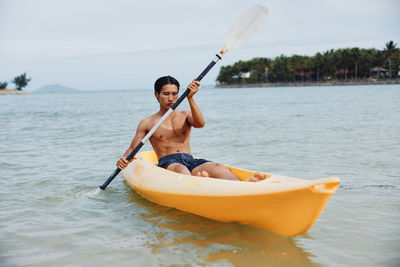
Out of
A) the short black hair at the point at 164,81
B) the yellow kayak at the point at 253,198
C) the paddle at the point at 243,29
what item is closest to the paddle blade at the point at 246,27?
the paddle at the point at 243,29

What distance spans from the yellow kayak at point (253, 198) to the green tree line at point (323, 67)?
7175cm

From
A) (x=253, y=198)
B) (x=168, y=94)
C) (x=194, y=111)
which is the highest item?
(x=168, y=94)

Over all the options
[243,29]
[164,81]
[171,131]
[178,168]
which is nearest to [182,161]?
[178,168]

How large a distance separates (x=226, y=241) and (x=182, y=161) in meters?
1.24

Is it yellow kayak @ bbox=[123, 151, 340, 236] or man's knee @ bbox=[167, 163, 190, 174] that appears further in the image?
man's knee @ bbox=[167, 163, 190, 174]

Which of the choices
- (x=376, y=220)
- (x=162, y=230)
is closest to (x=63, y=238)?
(x=162, y=230)

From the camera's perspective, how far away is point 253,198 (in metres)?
2.91

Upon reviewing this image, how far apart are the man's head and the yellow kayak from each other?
835 mm

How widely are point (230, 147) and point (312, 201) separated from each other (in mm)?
5997

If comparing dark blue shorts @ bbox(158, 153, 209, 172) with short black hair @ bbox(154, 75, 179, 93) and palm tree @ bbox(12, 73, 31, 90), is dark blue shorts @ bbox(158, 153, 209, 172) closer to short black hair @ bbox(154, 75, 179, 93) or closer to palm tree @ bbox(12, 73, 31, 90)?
short black hair @ bbox(154, 75, 179, 93)

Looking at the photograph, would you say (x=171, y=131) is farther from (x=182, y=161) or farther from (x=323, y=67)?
(x=323, y=67)

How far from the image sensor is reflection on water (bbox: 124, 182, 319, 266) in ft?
9.57

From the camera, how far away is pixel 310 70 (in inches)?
3324

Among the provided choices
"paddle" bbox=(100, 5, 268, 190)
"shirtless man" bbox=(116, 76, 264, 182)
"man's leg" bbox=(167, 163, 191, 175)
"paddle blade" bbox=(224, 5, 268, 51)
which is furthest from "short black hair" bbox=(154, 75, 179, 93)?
"man's leg" bbox=(167, 163, 191, 175)
